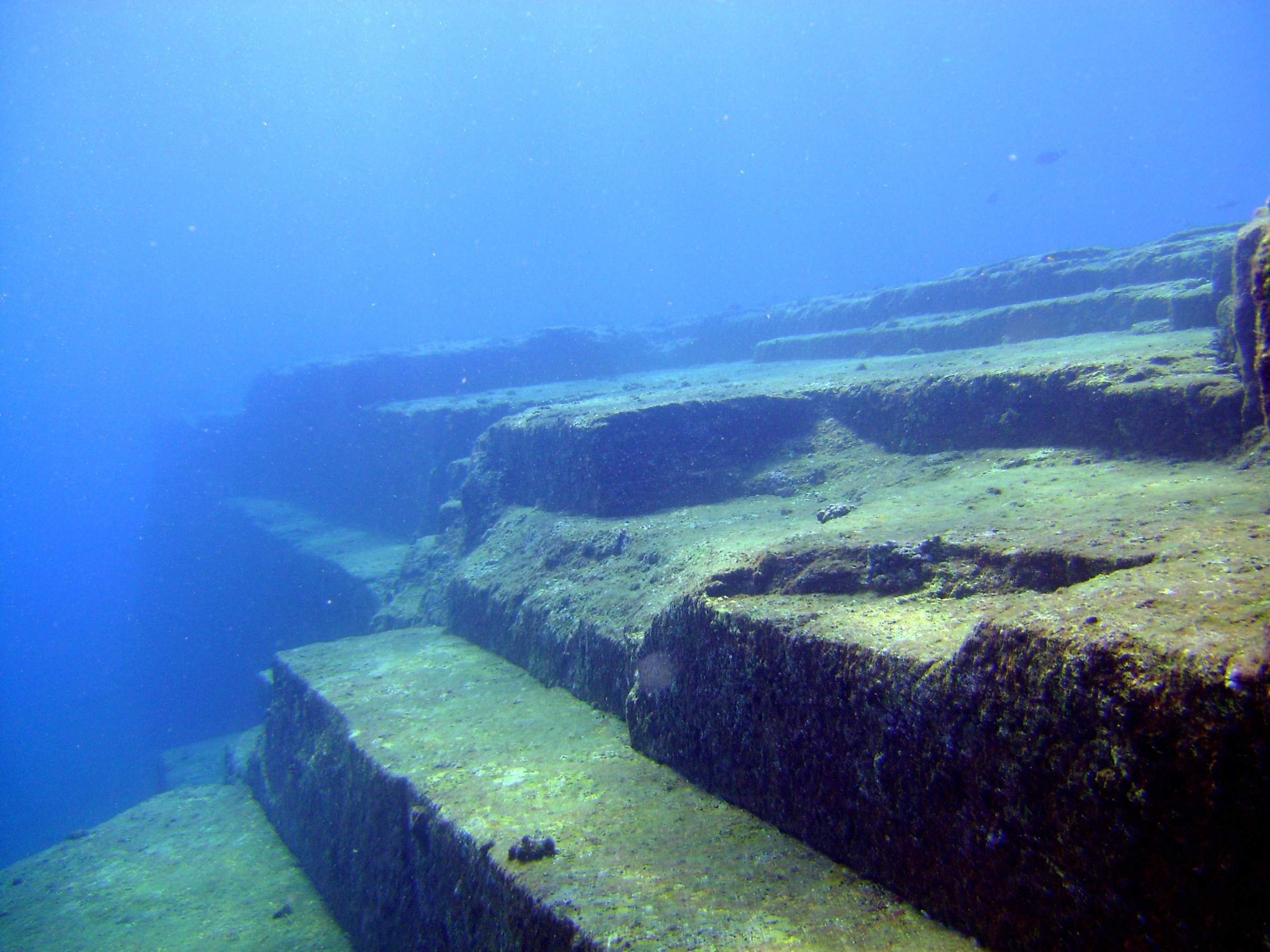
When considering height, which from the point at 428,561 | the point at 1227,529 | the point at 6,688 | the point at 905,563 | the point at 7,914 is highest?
the point at 1227,529

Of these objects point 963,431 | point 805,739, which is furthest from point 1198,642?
point 963,431

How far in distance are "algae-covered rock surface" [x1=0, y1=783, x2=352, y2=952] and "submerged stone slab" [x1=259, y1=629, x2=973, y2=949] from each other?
33 centimetres

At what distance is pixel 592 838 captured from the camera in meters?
3.67

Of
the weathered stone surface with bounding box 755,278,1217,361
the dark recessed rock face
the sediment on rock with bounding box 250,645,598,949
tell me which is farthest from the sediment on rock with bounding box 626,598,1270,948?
the weathered stone surface with bounding box 755,278,1217,361

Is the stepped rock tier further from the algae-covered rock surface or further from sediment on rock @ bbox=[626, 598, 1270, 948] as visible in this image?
the algae-covered rock surface

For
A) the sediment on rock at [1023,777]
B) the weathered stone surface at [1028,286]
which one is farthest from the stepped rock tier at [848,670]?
the weathered stone surface at [1028,286]

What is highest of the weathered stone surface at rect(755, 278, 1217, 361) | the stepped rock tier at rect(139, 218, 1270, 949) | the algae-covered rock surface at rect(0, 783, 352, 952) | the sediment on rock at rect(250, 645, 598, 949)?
the weathered stone surface at rect(755, 278, 1217, 361)

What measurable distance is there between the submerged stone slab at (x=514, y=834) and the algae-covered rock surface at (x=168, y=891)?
0.33 meters

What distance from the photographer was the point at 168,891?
6.86 meters

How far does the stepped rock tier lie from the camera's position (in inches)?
83.9

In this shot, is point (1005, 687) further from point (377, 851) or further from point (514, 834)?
point (377, 851)

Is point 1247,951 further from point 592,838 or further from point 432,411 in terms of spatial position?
point 432,411

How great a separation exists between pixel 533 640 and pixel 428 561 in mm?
6006

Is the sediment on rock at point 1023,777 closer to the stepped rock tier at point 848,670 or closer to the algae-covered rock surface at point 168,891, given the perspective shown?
the stepped rock tier at point 848,670
